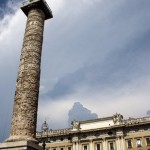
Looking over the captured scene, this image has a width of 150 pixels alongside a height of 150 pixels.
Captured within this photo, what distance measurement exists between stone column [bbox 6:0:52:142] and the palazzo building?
22.3 metres

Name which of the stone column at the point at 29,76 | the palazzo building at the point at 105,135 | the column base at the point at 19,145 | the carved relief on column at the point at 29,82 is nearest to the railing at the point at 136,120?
the palazzo building at the point at 105,135

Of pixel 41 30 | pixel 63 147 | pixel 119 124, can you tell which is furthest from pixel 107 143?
pixel 41 30

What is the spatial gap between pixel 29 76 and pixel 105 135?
25.8 metres

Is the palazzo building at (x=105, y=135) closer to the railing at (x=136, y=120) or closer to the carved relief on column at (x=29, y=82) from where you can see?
the railing at (x=136, y=120)

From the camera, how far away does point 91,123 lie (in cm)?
3994

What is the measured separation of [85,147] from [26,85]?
86.8 feet

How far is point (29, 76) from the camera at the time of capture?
49.1ft

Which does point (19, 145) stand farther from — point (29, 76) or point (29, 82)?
point (29, 76)

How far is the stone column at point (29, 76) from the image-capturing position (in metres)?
13.6

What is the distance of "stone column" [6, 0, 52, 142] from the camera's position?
13602mm

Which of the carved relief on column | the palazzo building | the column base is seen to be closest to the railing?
the palazzo building

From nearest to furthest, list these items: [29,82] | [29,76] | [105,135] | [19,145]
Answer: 1. [19,145]
2. [29,82]
3. [29,76]
4. [105,135]

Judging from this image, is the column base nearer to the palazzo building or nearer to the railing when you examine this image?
the palazzo building

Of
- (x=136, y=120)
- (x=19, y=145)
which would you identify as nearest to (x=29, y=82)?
(x=19, y=145)
